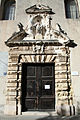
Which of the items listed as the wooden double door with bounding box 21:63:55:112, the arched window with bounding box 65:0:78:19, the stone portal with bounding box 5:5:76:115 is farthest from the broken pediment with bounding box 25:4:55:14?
the wooden double door with bounding box 21:63:55:112

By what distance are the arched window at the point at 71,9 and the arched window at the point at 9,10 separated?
3212mm

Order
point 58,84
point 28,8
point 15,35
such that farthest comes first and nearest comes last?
point 28,8
point 15,35
point 58,84

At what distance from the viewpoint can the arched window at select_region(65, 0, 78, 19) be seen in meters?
9.26

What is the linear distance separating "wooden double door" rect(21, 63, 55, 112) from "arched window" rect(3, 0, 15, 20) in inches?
125

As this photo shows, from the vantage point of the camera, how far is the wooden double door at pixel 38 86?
7.67 metres

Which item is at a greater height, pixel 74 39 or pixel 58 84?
pixel 74 39

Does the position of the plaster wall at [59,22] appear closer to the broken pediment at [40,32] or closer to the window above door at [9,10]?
the broken pediment at [40,32]

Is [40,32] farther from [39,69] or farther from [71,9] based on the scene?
[71,9]

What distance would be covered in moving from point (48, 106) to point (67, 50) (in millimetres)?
2945

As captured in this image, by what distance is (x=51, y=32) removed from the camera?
835 cm

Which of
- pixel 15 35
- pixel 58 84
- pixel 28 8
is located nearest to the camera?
pixel 58 84

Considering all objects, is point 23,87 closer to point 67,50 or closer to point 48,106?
point 48,106

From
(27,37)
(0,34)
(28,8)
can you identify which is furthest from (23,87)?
(28,8)

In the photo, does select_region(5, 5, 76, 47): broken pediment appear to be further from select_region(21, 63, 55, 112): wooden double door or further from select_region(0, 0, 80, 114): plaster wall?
select_region(21, 63, 55, 112): wooden double door
